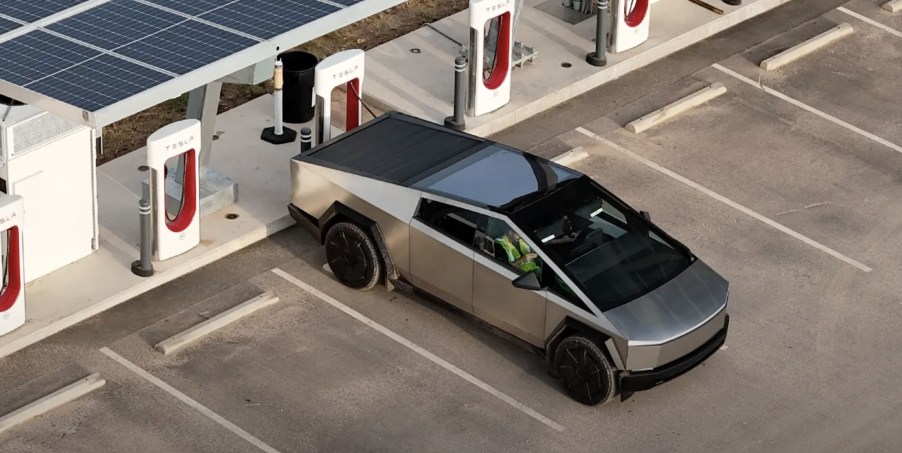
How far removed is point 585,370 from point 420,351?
156cm

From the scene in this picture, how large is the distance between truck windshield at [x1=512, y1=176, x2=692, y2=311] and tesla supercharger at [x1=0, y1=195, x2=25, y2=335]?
397 cm

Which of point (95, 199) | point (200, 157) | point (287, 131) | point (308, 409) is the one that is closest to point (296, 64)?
point (287, 131)

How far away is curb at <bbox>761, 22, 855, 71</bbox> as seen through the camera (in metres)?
19.4

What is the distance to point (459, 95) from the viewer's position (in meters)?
17.5

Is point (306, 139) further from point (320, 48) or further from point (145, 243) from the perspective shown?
point (320, 48)

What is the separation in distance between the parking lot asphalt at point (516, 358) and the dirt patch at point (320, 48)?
7.80 feet

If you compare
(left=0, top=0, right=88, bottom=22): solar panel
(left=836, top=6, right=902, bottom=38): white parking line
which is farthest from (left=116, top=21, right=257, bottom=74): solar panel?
(left=836, top=6, right=902, bottom=38): white parking line

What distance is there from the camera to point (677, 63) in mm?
19453

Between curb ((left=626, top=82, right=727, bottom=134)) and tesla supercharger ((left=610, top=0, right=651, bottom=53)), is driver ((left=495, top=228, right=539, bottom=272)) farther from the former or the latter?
tesla supercharger ((left=610, top=0, right=651, bottom=53))

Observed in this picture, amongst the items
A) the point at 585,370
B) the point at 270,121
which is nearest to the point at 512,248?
the point at 585,370

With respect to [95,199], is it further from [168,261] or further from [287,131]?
[287,131]

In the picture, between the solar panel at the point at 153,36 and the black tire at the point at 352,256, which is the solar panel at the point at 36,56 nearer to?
the solar panel at the point at 153,36

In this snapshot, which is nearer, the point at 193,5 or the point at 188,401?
the point at 188,401

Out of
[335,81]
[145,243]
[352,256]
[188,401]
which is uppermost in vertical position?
[335,81]
